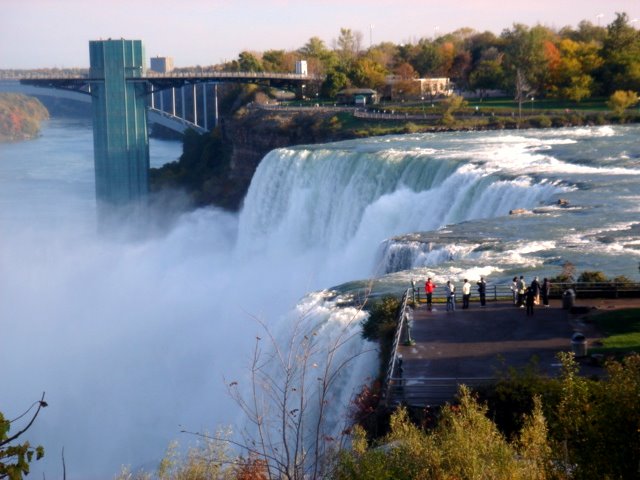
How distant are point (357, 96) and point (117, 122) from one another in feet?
43.2

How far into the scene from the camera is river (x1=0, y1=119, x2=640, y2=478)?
2141cm

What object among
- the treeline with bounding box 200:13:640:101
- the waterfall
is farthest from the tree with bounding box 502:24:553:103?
the waterfall

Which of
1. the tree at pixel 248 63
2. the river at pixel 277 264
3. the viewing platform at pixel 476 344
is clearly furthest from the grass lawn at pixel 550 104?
the viewing platform at pixel 476 344

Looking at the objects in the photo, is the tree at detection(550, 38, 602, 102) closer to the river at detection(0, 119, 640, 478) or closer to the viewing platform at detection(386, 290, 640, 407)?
the river at detection(0, 119, 640, 478)

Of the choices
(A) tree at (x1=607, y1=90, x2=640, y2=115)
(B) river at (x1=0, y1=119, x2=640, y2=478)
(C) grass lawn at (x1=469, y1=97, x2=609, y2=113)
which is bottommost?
(B) river at (x1=0, y1=119, x2=640, y2=478)

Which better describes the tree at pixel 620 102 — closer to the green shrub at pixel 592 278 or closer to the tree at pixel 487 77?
the tree at pixel 487 77

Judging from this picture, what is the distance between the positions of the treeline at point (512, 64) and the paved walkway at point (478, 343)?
1518 inches

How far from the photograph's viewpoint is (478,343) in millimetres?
15547

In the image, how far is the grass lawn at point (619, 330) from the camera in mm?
14719

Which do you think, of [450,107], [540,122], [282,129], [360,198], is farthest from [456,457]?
[282,129]

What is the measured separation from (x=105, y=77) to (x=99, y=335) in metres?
27.4

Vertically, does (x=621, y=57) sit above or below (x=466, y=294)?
above

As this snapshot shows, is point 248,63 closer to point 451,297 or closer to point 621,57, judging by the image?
point 621,57

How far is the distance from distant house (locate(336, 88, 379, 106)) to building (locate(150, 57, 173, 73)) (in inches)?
636
